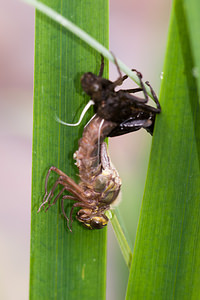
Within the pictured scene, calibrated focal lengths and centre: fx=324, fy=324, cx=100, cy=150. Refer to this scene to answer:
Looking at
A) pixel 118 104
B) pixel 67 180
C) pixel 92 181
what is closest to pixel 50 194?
pixel 67 180

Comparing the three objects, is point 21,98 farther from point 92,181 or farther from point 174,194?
point 174,194

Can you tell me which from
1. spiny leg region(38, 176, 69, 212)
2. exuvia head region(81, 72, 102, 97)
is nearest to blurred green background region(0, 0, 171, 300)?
spiny leg region(38, 176, 69, 212)

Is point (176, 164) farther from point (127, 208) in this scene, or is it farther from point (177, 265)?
point (127, 208)

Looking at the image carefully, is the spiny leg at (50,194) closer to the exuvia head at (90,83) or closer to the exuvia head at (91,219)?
the exuvia head at (91,219)

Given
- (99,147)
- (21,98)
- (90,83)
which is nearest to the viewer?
(90,83)

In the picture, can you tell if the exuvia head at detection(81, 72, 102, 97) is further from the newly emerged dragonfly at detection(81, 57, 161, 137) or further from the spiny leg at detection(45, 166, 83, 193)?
the spiny leg at detection(45, 166, 83, 193)

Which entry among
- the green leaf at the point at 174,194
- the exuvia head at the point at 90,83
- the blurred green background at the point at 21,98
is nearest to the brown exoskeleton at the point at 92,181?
the exuvia head at the point at 90,83
